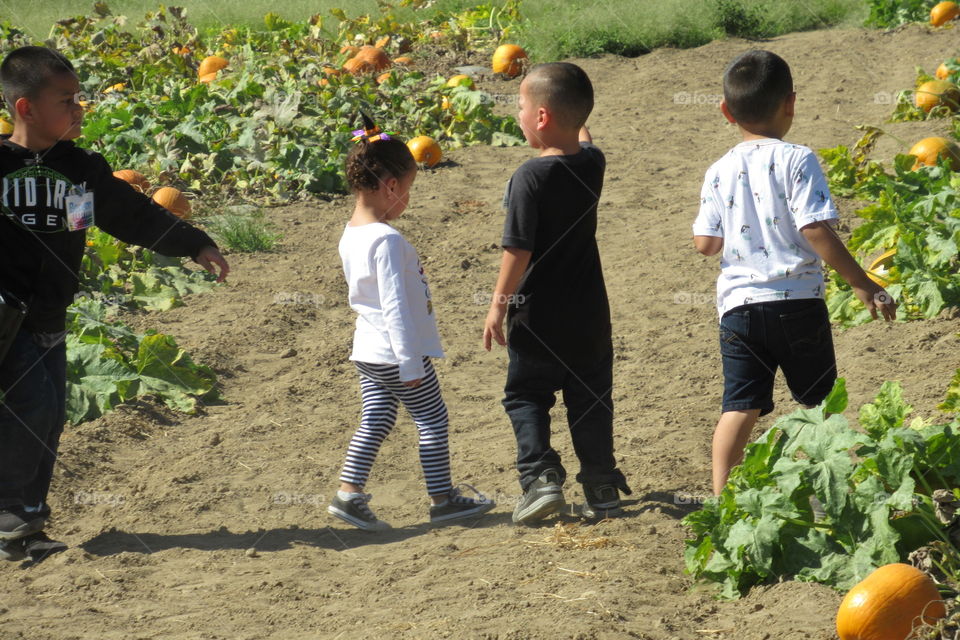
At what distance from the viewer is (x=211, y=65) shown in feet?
35.8

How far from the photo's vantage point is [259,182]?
877 centimetres

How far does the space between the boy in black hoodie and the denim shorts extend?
7.90 ft

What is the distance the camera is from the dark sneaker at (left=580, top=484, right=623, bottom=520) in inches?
162

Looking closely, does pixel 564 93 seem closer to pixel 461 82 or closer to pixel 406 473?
pixel 406 473

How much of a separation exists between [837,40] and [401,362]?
10.6 meters

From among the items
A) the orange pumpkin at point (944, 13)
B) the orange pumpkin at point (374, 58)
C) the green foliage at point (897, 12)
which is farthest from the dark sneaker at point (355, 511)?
the green foliage at point (897, 12)

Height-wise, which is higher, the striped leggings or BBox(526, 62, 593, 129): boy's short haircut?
BBox(526, 62, 593, 129): boy's short haircut

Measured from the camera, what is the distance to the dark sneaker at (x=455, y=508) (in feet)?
14.1

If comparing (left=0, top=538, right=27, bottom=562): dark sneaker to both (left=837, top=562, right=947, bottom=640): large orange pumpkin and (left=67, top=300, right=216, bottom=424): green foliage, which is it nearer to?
Answer: (left=67, top=300, right=216, bottom=424): green foliage

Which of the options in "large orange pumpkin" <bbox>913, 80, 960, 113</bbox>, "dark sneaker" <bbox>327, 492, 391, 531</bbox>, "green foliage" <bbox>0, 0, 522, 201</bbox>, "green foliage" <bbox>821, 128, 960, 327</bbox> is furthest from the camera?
"large orange pumpkin" <bbox>913, 80, 960, 113</bbox>

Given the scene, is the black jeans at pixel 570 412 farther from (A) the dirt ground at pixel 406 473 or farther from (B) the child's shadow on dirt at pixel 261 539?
(B) the child's shadow on dirt at pixel 261 539

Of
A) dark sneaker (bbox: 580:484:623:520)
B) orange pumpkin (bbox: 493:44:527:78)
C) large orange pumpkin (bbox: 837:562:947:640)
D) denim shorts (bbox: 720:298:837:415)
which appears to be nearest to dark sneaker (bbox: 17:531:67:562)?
dark sneaker (bbox: 580:484:623:520)

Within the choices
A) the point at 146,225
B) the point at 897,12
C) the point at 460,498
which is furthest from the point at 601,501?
the point at 897,12

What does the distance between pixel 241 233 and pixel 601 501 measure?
4312 millimetres
